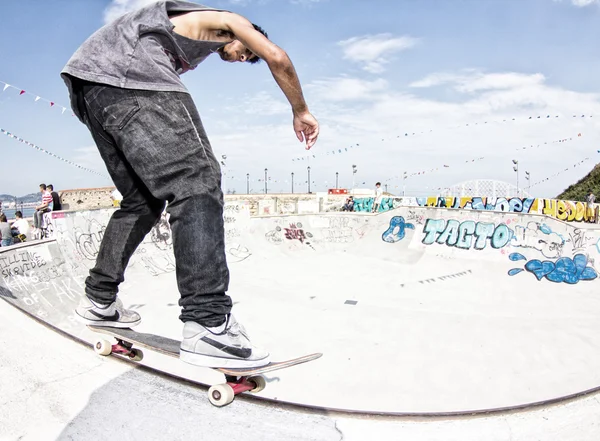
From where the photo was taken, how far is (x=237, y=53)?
172 cm

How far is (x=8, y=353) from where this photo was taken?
1991 mm

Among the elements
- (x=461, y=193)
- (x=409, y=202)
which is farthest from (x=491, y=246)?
(x=409, y=202)

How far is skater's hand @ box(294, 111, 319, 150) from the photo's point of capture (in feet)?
5.57

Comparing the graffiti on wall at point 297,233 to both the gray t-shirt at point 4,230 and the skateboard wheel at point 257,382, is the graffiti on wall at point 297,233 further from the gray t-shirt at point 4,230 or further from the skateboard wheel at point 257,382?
the skateboard wheel at point 257,382

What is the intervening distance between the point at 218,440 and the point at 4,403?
937 millimetres

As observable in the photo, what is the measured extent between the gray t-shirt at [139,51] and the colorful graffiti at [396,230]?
45.9ft

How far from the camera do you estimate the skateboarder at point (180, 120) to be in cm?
142

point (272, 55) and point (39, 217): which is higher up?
point (272, 55)

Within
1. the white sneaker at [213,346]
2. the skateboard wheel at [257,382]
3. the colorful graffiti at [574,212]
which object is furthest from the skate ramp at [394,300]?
the colorful graffiti at [574,212]

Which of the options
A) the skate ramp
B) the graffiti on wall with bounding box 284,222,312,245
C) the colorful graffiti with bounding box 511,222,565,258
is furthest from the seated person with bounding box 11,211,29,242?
the colorful graffiti with bounding box 511,222,565,258

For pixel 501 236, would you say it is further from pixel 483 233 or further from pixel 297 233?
pixel 297 233

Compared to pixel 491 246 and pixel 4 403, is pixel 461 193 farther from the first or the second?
pixel 4 403

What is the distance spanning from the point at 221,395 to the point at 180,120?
1.13m

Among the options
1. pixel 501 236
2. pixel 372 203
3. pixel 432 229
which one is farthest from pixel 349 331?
pixel 372 203
